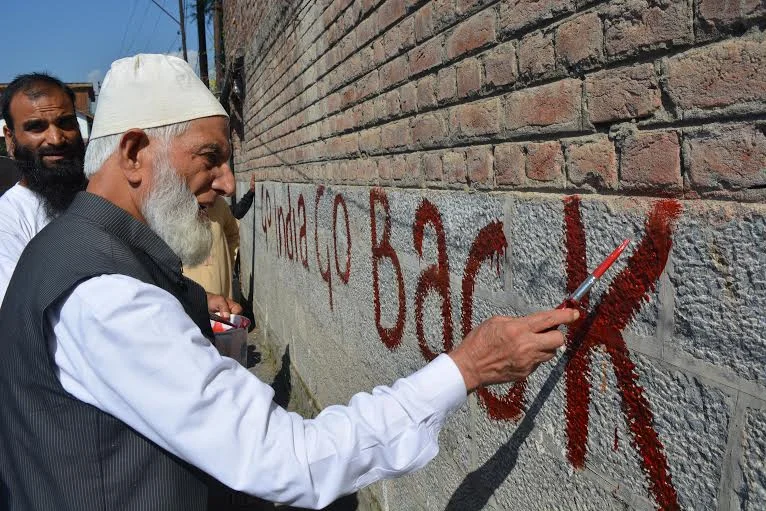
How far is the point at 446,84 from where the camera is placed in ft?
6.58

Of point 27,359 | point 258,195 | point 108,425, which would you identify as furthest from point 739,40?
point 258,195

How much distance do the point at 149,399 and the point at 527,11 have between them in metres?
1.27

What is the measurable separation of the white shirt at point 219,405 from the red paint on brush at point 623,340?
1.09 feet

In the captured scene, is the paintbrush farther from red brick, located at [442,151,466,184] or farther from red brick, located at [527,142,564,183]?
red brick, located at [442,151,466,184]

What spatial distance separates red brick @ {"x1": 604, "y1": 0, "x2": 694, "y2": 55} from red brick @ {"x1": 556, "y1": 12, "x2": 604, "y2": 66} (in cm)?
3

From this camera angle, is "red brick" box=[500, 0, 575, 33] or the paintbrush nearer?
the paintbrush

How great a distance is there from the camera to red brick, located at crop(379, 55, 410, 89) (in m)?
2.32

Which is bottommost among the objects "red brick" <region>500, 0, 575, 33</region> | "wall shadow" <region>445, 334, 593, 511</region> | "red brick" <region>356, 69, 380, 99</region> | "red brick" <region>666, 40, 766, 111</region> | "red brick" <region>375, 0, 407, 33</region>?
"wall shadow" <region>445, 334, 593, 511</region>

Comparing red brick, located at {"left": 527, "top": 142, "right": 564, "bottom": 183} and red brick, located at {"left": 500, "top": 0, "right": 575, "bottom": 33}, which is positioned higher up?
red brick, located at {"left": 500, "top": 0, "right": 575, "bottom": 33}

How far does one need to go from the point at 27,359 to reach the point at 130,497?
0.38 m

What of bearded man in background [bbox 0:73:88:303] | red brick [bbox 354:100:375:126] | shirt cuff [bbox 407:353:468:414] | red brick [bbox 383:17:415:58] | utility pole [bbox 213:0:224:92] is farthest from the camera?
utility pole [bbox 213:0:224:92]

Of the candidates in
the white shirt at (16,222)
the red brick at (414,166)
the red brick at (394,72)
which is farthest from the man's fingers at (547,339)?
the white shirt at (16,222)

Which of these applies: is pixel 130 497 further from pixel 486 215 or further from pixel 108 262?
pixel 486 215

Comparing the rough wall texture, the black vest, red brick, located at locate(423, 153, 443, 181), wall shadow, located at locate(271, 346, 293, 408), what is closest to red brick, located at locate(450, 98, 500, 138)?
the rough wall texture
